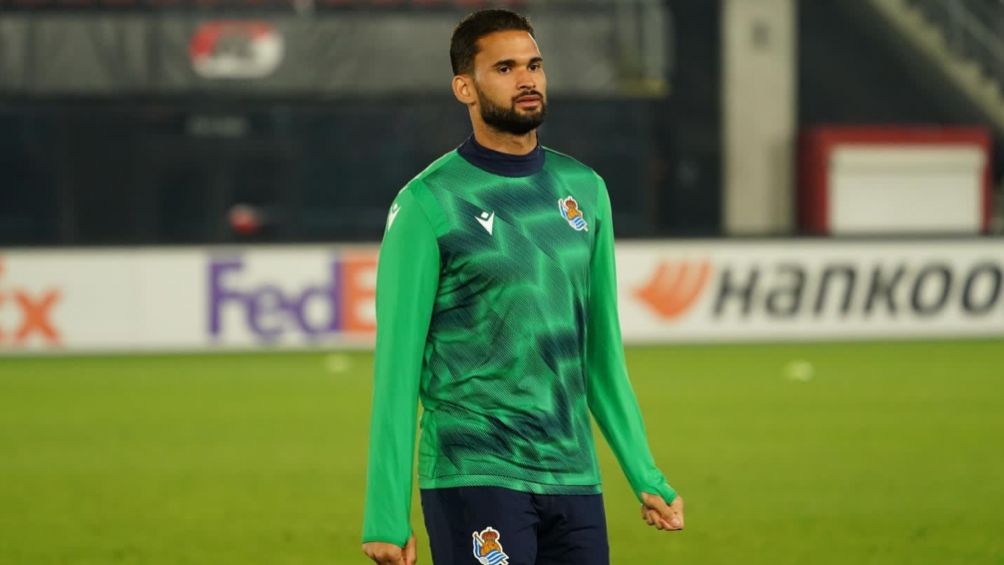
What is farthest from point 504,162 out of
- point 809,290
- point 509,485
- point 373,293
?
point 809,290

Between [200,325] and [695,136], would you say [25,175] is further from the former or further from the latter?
[695,136]

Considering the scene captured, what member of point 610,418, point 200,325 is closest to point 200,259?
point 200,325

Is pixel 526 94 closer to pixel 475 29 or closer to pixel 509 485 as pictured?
pixel 475 29

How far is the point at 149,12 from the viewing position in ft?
87.2

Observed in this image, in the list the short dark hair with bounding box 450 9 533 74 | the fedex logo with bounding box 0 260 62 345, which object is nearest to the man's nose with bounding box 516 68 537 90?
the short dark hair with bounding box 450 9 533 74

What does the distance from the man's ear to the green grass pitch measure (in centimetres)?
455

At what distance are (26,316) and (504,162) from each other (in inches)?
684

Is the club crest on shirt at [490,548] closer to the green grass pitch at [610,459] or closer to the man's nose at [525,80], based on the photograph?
the man's nose at [525,80]

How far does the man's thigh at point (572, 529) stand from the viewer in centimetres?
447

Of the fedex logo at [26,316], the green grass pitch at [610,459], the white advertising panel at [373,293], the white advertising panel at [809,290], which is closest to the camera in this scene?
the green grass pitch at [610,459]

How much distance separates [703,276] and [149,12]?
30.0 feet

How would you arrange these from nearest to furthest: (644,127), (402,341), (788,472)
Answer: (402,341) → (788,472) → (644,127)

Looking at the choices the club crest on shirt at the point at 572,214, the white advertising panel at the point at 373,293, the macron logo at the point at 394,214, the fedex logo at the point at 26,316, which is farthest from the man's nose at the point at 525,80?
the fedex logo at the point at 26,316

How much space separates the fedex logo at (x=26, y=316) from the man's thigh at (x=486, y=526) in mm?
17237
